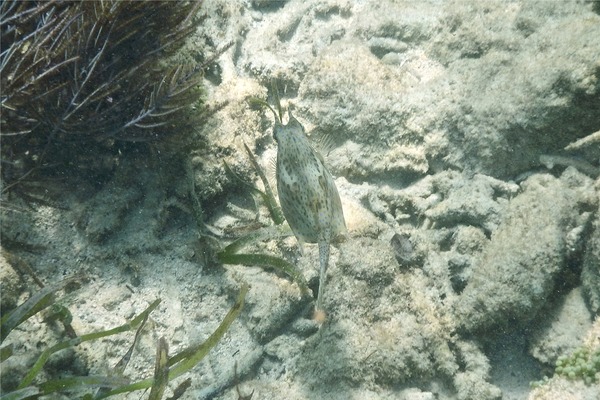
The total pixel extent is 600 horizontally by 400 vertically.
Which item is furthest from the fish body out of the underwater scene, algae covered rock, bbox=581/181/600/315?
algae covered rock, bbox=581/181/600/315

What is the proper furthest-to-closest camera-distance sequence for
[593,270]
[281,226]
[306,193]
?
[281,226] < [593,270] < [306,193]

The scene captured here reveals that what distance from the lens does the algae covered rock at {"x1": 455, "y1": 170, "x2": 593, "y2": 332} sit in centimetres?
315

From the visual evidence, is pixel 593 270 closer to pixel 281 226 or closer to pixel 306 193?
pixel 306 193

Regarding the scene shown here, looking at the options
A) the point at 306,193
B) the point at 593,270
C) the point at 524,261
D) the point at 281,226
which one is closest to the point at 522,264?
the point at 524,261

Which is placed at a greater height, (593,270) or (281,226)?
(281,226)

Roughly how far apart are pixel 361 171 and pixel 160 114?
2.07 m

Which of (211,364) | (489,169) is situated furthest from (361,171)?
(211,364)

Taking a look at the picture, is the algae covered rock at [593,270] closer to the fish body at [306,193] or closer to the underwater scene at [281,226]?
the underwater scene at [281,226]

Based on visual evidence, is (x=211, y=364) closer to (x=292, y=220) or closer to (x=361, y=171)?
(x=292, y=220)

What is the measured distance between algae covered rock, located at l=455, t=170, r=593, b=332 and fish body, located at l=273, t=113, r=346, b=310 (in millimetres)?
1273

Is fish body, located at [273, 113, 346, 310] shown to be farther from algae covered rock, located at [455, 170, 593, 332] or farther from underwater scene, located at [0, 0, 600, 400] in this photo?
algae covered rock, located at [455, 170, 593, 332]

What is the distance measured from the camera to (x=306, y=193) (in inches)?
118

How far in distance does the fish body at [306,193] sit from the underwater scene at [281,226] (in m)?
0.02

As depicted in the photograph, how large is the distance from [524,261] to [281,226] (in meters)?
1.98
